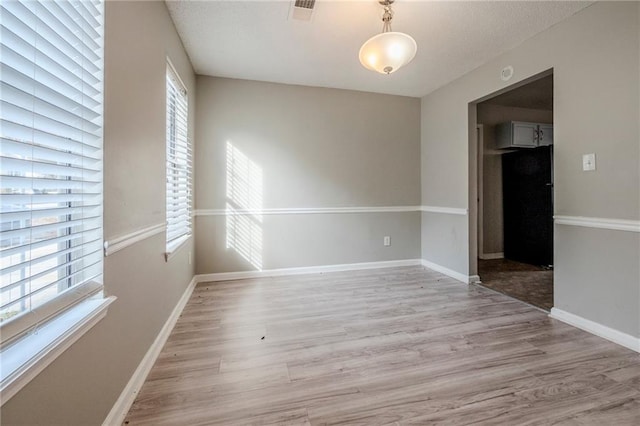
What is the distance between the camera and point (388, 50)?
189 cm

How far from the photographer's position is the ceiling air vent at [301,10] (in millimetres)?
2020

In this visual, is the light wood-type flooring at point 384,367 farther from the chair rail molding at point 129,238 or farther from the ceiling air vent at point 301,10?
the ceiling air vent at point 301,10

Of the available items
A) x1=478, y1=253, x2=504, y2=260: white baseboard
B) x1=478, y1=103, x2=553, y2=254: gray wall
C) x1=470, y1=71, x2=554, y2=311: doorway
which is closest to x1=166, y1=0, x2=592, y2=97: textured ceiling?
x1=470, y1=71, x2=554, y2=311: doorway

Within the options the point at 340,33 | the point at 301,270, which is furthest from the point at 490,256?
the point at 340,33

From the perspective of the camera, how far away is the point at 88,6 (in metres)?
1.06

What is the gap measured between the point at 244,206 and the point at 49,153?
2.56 metres

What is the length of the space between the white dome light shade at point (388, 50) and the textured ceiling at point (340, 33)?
0.38 meters

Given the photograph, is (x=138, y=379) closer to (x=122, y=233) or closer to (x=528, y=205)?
(x=122, y=233)

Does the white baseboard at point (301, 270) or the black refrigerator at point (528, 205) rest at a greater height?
the black refrigerator at point (528, 205)

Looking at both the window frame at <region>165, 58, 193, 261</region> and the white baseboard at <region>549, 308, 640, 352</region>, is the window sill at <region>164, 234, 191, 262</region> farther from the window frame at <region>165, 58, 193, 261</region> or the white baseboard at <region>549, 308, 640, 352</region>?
the white baseboard at <region>549, 308, 640, 352</region>

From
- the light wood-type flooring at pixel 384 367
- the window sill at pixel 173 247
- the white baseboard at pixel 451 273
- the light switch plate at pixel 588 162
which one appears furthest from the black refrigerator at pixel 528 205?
the window sill at pixel 173 247

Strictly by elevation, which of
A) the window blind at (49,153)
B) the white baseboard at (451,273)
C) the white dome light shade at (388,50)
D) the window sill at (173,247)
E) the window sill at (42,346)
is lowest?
the white baseboard at (451,273)

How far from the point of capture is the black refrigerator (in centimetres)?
386

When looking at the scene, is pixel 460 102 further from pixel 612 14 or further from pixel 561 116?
pixel 612 14
